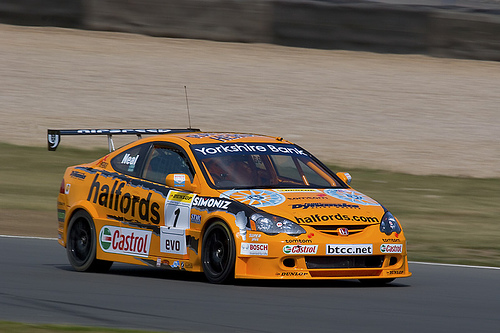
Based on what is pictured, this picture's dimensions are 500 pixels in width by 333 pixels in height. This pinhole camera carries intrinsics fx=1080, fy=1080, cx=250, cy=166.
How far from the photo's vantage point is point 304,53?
28.7m

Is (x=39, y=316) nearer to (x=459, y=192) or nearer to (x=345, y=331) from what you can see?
(x=345, y=331)

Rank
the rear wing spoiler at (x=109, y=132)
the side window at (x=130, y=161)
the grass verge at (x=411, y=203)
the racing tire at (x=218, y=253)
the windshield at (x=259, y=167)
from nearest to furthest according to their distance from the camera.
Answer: the racing tire at (x=218, y=253) < the windshield at (x=259, y=167) < the side window at (x=130, y=161) < the rear wing spoiler at (x=109, y=132) < the grass verge at (x=411, y=203)

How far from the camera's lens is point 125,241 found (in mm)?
10008

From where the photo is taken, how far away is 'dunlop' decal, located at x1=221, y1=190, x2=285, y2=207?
901 centimetres

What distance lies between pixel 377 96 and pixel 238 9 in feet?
14.2

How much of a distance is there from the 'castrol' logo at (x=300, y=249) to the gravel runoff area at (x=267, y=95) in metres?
12.1

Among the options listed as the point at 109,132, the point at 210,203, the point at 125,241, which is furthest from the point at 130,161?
the point at 210,203

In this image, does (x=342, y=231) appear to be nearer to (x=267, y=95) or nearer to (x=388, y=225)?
(x=388, y=225)

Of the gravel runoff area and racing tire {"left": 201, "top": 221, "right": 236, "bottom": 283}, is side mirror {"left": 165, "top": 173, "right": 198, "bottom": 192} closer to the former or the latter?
racing tire {"left": 201, "top": 221, "right": 236, "bottom": 283}

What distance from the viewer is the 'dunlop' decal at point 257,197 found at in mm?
9008

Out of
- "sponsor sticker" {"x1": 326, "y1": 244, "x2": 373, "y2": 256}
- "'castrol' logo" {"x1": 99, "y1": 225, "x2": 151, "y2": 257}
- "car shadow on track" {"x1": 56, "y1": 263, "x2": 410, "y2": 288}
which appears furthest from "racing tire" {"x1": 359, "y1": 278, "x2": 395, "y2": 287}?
"'castrol' logo" {"x1": 99, "y1": 225, "x2": 151, "y2": 257}

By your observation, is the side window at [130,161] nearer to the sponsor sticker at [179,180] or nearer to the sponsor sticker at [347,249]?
the sponsor sticker at [179,180]

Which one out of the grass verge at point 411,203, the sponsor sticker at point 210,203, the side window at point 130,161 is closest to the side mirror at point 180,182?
the sponsor sticker at point 210,203

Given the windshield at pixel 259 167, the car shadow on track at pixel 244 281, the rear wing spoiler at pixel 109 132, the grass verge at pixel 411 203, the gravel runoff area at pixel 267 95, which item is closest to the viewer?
the car shadow on track at pixel 244 281
